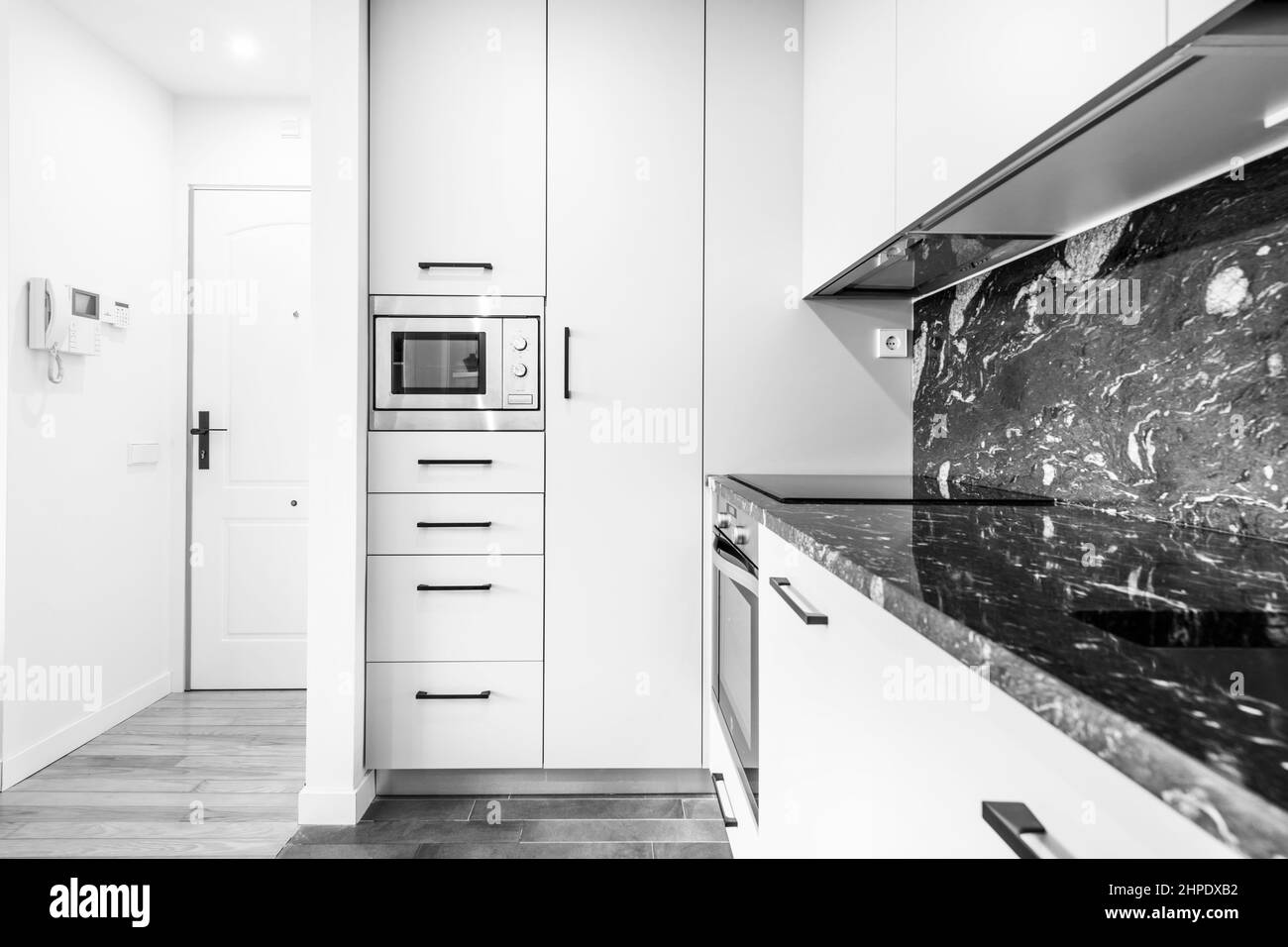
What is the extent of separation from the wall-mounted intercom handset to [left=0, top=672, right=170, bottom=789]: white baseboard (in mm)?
1209

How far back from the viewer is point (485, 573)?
215 centimetres

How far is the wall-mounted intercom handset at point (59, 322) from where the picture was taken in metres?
2.33

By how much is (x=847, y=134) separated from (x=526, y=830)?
212 cm

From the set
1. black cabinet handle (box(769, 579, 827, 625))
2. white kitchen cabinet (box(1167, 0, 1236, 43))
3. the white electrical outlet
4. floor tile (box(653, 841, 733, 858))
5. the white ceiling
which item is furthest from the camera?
the white ceiling

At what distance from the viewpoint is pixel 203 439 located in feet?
10.5

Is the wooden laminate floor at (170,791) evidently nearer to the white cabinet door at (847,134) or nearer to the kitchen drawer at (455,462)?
the kitchen drawer at (455,462)

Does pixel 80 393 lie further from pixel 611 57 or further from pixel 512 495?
pixel 611 57

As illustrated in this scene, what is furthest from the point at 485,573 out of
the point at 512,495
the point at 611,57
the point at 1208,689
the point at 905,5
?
the point at 1208,689

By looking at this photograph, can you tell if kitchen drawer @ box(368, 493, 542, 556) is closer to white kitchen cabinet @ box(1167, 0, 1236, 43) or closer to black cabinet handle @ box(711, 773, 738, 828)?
black cabinet handle @ box(711, 773, 738, 828)

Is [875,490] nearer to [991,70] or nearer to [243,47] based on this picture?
[991,70]

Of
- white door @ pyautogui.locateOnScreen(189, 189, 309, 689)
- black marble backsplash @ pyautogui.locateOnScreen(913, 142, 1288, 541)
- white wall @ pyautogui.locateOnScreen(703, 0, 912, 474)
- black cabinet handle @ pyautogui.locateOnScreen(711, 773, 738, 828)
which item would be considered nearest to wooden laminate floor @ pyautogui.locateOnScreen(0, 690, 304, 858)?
white door @ pyautogui.locateOnScreen(189, 189, 309, 689)

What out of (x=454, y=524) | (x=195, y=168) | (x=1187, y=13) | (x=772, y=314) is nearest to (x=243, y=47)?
(x=195, y=168)

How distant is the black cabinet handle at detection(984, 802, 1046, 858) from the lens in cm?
47
